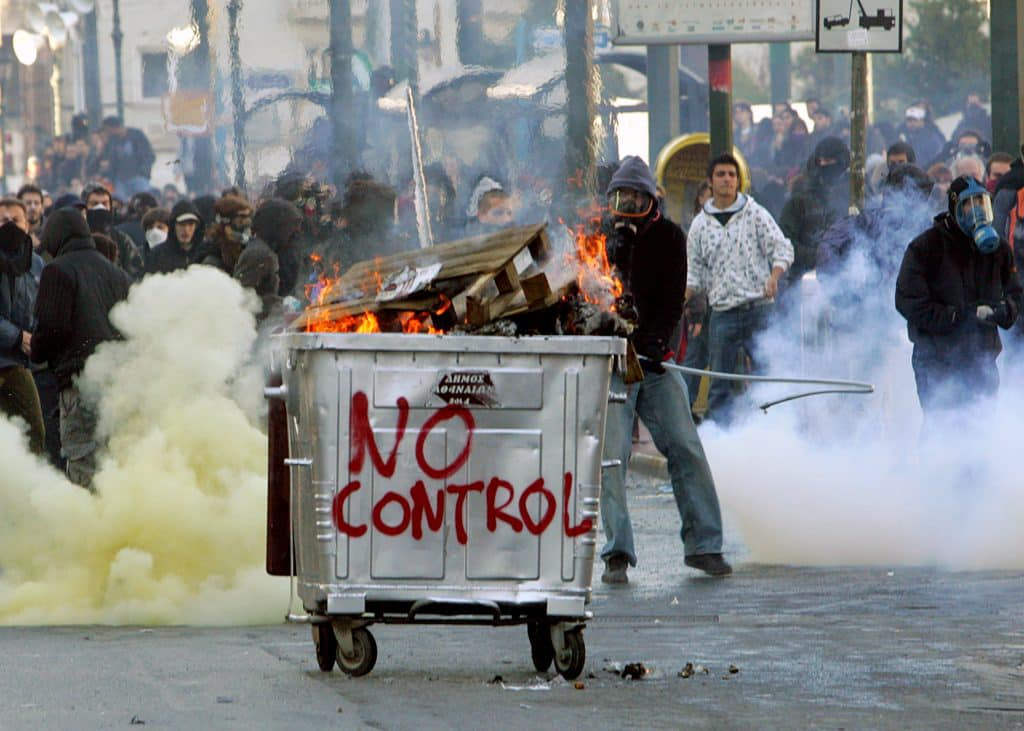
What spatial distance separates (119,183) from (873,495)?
17.1 meters

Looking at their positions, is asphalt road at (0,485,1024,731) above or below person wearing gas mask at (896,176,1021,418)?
below

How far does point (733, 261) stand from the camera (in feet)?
48.2

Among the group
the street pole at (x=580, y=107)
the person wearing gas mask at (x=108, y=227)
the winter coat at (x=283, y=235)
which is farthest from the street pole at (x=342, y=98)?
the person wearing gas mask at (x=108, y=227)

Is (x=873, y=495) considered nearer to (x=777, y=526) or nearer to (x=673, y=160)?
(x=777, y=526)

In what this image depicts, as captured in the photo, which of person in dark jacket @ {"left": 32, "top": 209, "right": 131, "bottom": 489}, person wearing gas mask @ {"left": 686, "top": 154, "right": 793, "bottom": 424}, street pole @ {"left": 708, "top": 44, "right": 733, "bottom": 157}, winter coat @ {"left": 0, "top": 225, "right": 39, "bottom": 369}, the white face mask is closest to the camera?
person in dark jacket @ {"left": 32, "top": 209, "right": 131, "bottom": 489}

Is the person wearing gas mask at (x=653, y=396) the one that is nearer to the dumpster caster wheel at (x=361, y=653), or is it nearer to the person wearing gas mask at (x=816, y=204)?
the dumpster caster wheel at (x=361, y=653)

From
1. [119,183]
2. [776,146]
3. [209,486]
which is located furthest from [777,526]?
[119,183]

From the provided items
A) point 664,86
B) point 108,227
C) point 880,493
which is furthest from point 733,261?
point 664,86

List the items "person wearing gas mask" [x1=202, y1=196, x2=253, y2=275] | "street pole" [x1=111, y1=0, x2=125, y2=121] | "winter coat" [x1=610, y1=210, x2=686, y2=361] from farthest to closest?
"street pole" [x1=111, y1=0, x2=125, y2=121] → "person wearing gas mask" [x1=202, y1=196, x2=253, y2=275] → "winter coat" [x1=610, y1=210, x2=686, y2=361]

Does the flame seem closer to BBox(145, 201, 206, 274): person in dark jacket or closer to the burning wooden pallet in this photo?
the burning wooden pallet

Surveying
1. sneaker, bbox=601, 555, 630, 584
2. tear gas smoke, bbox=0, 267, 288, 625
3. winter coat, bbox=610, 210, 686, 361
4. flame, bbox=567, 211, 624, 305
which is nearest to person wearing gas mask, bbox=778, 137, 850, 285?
winter coat, bbox=610, 210, 686, 361

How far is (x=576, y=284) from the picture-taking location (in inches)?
300

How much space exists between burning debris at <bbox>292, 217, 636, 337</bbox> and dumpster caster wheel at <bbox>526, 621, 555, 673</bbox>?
0.97 m

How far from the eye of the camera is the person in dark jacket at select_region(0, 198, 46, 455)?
41.5ft
